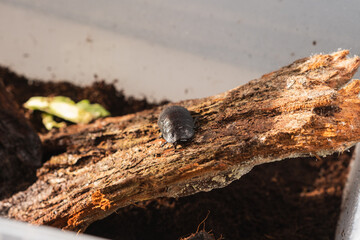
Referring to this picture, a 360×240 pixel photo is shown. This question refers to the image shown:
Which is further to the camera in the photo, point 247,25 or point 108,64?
point 108,64

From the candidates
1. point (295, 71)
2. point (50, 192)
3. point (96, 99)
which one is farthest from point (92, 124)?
point (295, 71)

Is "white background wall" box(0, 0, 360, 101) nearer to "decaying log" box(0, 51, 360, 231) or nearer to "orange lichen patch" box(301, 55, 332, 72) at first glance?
"orange lichen patch" box(301, 55, 332, 72)

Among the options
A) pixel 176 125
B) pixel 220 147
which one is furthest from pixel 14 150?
pixel 220 147

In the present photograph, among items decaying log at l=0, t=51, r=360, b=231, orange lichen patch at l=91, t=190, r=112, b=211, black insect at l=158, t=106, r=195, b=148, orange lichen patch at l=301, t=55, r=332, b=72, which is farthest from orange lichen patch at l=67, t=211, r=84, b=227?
orange lichen patch at l=301, t=55, r=332, b=72

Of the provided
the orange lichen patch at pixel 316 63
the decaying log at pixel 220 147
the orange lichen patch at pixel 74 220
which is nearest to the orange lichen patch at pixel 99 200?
the decaying log at pixel 220 147

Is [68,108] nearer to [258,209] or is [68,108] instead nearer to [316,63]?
[258,209]

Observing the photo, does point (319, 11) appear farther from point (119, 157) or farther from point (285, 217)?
point (119, 157)

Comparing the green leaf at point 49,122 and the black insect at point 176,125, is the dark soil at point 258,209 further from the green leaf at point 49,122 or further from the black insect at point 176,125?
the green leaf at point 49,122
